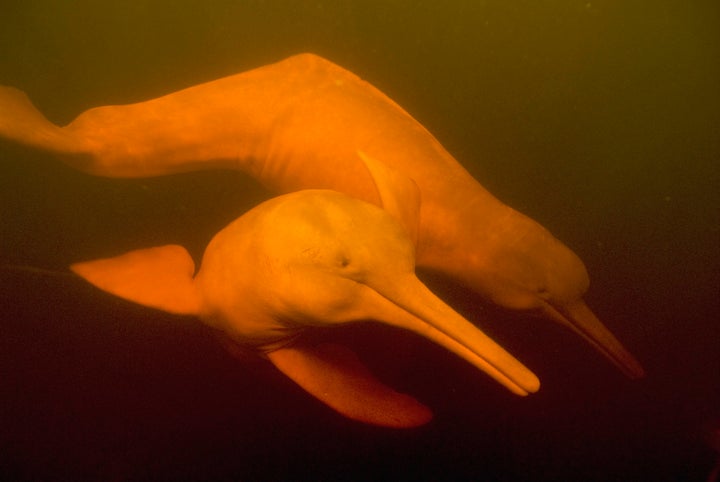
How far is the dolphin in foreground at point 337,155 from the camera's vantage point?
169 inches

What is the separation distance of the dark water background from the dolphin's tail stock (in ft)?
1.73

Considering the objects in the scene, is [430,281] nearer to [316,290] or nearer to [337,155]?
[337,155]

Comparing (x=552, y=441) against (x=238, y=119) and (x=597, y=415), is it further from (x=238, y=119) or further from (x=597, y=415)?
(x=238, y=119)

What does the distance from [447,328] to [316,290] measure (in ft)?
2.38

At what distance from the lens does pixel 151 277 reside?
350cm

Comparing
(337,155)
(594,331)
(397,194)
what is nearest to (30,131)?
(337,155)

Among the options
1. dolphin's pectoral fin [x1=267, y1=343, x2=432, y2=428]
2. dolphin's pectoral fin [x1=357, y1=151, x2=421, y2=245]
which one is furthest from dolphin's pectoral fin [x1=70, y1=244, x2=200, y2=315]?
dolphin's pectoral fin [x1=357, y1=151, x2=421, y2=245]

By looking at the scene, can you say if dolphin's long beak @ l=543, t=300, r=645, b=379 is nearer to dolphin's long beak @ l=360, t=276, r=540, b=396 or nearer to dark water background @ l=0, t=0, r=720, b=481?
dark water background @ l=0, t=0, r=720, b=481

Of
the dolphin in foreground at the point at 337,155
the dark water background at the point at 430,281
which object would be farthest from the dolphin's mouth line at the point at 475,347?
the dolphin in foreground at the point at 337,155

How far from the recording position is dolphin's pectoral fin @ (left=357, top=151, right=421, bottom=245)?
3.55m

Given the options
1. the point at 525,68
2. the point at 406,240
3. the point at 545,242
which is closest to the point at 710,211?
the point at 525,68

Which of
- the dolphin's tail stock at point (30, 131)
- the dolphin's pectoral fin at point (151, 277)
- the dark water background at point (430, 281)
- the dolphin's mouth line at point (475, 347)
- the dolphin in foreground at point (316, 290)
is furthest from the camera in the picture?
the dolphin's tail stock at point (30, 131)

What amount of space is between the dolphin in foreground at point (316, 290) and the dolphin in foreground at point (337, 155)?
834mm

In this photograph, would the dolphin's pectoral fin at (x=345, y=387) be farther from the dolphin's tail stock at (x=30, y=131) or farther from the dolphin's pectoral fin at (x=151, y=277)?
the dolphin's tail stock at (x=30, y=131)
